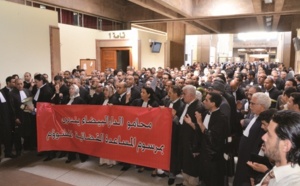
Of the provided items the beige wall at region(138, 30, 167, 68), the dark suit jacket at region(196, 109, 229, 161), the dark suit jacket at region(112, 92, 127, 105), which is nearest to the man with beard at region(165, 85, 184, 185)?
the dark suit jacket at region(196, 109, 229, 161)

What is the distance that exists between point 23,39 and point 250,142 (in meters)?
8.04

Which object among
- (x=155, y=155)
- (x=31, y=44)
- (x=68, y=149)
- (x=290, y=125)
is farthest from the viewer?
(x=31, y=44)

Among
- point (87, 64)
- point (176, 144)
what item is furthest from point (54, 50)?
point (176, 144)

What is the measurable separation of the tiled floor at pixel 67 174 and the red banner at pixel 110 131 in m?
0.32

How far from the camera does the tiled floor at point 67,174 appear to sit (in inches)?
170

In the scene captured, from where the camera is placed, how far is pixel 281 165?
1.55 metres

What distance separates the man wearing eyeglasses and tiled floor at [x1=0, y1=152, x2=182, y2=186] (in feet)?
5.08

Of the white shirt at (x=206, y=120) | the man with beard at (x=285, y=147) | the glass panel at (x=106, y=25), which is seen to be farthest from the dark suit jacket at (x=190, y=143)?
the glass panel at (x=106, y=25)

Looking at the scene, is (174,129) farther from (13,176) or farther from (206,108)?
(13,176)

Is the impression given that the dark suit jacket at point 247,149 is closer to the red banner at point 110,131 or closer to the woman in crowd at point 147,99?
the red banner at point 110,131

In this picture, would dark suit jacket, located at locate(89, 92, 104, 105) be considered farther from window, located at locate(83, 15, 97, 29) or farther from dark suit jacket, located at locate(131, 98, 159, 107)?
window, located at locate(83, 15, 97, 29)

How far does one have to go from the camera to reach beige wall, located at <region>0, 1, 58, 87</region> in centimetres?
783

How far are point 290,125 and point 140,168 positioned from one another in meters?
3.57

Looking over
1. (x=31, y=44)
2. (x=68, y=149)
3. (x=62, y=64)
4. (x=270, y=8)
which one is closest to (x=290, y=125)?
(x=68, y=149)
